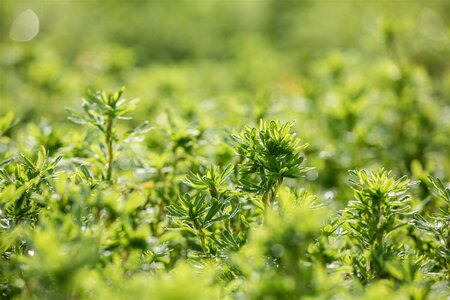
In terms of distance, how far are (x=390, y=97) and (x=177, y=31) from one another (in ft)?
6.46

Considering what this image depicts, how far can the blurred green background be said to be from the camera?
1.73 metres

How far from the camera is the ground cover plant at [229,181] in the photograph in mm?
801

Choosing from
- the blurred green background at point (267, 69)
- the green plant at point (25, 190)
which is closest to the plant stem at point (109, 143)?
the green plant at point (25, 190)

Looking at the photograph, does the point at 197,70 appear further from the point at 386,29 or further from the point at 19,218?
the point at 19,218

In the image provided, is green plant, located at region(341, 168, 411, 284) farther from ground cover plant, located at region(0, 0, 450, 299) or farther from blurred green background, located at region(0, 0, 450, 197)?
blurred green background, located at region(0, 0, 450, 197)

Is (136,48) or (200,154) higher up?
(136,48)

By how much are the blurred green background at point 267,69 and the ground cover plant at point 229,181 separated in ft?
0.04

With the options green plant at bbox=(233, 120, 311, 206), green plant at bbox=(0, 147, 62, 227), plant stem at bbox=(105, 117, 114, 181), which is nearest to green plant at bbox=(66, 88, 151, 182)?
plant stem at bbox=(105, 117, 114, 181)

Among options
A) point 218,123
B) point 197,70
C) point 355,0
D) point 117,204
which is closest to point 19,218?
point 117,204

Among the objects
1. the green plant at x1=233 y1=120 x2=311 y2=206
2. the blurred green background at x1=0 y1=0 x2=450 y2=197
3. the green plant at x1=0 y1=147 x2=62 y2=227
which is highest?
the blurred green background at x1=0 y1=0 x2=450 y2=197

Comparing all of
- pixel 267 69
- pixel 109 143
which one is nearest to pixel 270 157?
pixel 109 143

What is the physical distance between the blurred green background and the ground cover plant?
0.01 metres

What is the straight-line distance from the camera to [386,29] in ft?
6.63

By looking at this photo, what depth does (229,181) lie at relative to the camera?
1.14 metres
